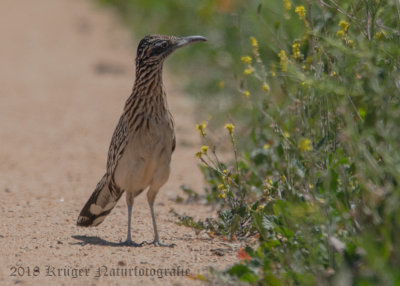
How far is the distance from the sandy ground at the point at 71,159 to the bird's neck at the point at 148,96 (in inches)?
Answer: 47.0

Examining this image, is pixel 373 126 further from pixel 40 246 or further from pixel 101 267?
pixel 40 246

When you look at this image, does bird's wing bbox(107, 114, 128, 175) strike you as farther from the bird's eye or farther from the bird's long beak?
the bird's long beak

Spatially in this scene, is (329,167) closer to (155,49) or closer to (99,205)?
(155,49)

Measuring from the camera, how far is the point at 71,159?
10227mm

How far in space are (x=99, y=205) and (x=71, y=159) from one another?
3.52 metres

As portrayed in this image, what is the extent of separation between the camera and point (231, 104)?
38.0 ft

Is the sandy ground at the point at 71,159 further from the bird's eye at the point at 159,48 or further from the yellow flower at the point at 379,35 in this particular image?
the yellow flower at the point at 379,35

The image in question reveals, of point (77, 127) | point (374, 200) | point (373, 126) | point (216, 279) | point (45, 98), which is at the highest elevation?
point (45, 98)

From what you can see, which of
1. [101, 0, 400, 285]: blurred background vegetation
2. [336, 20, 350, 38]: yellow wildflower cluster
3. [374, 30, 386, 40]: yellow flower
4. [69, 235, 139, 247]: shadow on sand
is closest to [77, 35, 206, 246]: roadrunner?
[69, 235, 139, 247]: shadow on sand

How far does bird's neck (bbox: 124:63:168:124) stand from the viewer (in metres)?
6.38

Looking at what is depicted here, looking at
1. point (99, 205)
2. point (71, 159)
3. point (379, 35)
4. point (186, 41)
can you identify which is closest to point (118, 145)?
point (99, 205)

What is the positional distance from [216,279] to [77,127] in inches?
296

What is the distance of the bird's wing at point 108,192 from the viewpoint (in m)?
6.50

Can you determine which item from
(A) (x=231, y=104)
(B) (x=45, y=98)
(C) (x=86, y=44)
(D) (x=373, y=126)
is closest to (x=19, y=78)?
(B) (x=45, y=98)
